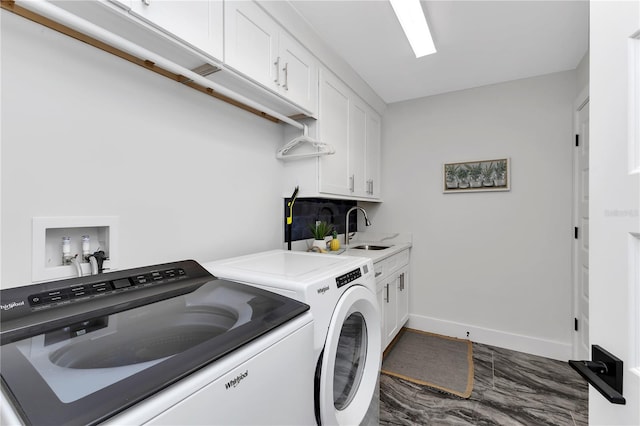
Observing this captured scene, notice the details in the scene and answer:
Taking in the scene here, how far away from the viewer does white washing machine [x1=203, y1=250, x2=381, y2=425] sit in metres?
1.04

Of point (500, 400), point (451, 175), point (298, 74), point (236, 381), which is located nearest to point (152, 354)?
point (236, 381)

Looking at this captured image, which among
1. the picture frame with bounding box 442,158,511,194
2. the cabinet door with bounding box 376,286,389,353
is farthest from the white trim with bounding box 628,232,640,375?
the picture frame with bounding box 442,158,511,194

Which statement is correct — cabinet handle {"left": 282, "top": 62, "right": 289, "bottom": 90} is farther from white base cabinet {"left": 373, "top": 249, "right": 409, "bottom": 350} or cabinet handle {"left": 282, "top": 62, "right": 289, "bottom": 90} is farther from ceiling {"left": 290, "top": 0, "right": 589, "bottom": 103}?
white base cabinet {"left": 373, "top": 249, "right": 409, "bottom": 350}

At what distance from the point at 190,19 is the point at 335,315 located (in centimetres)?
132

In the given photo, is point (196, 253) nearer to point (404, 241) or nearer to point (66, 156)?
→ point (66, 156)

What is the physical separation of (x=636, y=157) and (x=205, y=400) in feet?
3.07

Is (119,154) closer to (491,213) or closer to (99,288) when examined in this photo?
(99,288)

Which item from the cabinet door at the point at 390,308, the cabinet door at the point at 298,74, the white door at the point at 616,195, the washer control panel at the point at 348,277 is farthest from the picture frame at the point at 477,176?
the white door at the point at 616,195

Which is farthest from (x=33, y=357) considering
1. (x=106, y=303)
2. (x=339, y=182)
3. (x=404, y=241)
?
(x=404, y=241)

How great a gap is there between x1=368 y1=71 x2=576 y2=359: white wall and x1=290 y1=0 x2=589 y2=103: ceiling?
0.96 ft

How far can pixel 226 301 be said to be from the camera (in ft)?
3.22

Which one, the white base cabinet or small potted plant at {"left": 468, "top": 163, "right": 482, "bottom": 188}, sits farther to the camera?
small potted plant at {"left": 468, "top": 163, "right": 482, "bottom": 188}

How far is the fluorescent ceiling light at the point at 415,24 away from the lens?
149 cm

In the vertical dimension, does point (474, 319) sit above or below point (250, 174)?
below
